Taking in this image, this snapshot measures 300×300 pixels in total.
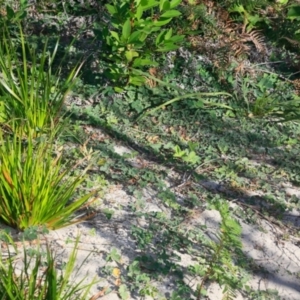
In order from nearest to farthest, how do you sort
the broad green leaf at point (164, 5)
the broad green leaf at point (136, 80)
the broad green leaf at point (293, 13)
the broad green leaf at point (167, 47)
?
the broad green leaf at point (164, 5) → the broad green leaf at point (167, 47) → the broad green leaf at point (136, 80) → the broad green leaf at point (293, 13)

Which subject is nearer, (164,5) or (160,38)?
(164,5)

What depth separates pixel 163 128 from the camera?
166 inches

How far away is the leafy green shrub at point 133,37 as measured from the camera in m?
3.81

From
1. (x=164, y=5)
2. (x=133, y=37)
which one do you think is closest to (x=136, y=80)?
(x=133, y=37)

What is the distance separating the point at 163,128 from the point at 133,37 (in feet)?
2.41

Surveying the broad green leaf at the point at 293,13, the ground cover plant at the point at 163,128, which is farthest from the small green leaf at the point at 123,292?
the broad green leaf at the point at 293,13

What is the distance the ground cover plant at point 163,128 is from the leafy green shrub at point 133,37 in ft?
0.04

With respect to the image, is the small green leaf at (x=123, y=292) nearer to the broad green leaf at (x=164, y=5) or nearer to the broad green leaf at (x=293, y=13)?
the broad green leaf at (x=164, y=5)

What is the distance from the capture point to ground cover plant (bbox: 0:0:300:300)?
302cm

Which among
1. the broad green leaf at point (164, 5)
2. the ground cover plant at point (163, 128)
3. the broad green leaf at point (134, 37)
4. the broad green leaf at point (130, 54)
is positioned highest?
the broad green leaf at point (164, 5)

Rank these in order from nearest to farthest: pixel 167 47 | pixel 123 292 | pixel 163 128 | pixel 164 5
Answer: pixel 123 292 < pixel 164 5 < pixel 167 47 < pixel 163 128

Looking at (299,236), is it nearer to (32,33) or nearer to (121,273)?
(121,273)

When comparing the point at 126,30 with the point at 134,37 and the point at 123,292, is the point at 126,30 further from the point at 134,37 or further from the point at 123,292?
the point at 123,292

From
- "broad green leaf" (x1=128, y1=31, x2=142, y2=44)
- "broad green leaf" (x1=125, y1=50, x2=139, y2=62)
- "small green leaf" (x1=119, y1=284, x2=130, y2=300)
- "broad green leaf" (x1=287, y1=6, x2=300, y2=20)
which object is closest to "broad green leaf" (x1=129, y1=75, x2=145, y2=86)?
"broad green leaf" (x1=125, y1=50, x2=139, y2=62)
